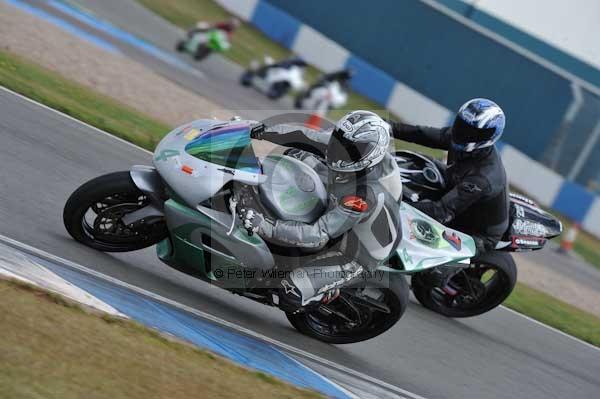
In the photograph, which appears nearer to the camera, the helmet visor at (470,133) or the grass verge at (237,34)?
the helmet visor at (470,133)

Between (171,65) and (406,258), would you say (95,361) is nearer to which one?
(406,258)

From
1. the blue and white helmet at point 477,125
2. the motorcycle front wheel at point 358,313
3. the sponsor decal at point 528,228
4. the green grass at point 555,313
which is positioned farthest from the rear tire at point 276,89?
the motorcycle front wheel at point 358,313

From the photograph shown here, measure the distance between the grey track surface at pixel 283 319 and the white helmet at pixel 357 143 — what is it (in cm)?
155

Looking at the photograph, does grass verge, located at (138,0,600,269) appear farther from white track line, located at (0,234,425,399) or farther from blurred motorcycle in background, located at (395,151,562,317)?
white track line, located at (0,234,425,399)

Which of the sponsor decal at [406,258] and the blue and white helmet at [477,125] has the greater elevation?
the blue and white helmet at [477,125]

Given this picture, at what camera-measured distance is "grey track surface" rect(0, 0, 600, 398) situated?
639 centimetres

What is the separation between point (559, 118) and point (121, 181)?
666 inches

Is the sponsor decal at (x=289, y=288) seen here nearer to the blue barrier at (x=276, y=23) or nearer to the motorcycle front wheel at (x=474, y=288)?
the motorcycle front wheel at (x=474, y=288)

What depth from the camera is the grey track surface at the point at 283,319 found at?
6391 mm

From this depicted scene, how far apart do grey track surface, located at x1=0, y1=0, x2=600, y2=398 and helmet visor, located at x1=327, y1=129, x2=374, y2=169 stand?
1534mm

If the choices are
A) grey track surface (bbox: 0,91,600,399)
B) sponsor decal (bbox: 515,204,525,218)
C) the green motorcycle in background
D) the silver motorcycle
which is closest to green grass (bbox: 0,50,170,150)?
grey track surface (bbox: 0,91,600,399)

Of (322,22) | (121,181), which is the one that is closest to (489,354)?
(121,181)

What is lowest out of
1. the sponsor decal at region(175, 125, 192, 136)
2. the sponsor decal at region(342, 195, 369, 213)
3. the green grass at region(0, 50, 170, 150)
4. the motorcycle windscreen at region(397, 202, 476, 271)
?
the green grass at region(0, 50, 170, 150)

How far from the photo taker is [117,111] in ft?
37.8
